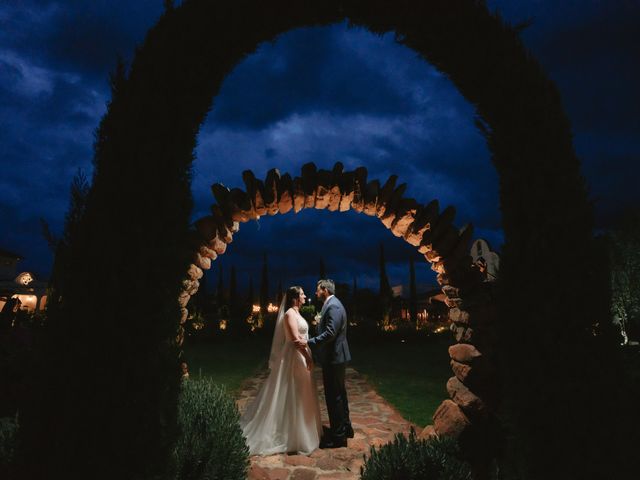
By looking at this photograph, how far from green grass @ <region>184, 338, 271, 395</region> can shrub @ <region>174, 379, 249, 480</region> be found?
3.64 metres

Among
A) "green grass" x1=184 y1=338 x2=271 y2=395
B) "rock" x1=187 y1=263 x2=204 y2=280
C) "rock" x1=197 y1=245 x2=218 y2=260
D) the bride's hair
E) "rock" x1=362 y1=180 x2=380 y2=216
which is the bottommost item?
"green grass" x1=184 y1=338 x2=271 y2=395

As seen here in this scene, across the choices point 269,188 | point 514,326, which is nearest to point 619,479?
point 514,326

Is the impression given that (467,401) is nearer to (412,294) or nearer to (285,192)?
(285,192)

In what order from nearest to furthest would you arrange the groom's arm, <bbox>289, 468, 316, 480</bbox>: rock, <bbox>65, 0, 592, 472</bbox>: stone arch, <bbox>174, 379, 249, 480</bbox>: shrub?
<bbox>65, 0, 592, 472</bbox>: stone arch → <bbox>174, 379, 249, 480</bbox>: shrub → <bbox>289, 468, 316, 480</bbox>: rock → the groom's arm

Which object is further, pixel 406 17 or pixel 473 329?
pixel 473 329

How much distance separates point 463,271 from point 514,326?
→ 2228 millimetres

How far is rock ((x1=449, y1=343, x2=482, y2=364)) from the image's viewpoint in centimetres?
475

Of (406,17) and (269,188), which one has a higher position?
(406,17)

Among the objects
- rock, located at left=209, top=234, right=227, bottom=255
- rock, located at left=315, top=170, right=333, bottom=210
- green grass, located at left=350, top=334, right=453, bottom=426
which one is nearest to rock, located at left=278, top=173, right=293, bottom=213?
rock, located at left=315, top=170, right=333, bottom=210

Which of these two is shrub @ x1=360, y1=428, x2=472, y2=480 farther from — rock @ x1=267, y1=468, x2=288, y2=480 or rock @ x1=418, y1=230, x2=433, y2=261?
rock @ x1=418, y1=230, x2=433, y2=261

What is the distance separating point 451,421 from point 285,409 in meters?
2.40

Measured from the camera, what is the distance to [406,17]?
325 centimetres

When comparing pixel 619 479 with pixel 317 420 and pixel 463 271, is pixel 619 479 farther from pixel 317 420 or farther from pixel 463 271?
pixel 317 420

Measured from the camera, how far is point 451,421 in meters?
4.55
